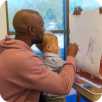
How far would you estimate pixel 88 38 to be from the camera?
1550 mm

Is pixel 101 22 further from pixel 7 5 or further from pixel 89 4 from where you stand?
pixel 7 5

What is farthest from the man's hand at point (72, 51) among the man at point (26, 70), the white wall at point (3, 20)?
the white wall at point (3, 20)

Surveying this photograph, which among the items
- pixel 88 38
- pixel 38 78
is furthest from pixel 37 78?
pixel 88 38

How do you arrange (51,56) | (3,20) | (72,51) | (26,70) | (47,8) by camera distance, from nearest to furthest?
(26,70) < (72,51) < (51,56) < (3,20) < (47,8)

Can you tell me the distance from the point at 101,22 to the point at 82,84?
39 centimetres

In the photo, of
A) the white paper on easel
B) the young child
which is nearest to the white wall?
the white paper on easel

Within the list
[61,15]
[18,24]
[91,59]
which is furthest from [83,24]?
[61,15]

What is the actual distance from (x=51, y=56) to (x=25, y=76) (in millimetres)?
359

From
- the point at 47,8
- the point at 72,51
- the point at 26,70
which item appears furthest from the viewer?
the point at 47,8

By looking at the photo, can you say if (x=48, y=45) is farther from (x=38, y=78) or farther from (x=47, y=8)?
(x=47, y=8)

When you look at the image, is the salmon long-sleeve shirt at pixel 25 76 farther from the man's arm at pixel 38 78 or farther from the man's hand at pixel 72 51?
the man's hand at pixel 72 51

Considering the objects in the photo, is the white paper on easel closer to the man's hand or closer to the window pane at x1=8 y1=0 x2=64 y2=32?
the man's hand

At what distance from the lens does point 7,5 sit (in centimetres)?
309

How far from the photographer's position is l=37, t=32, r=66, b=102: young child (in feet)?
4.57
